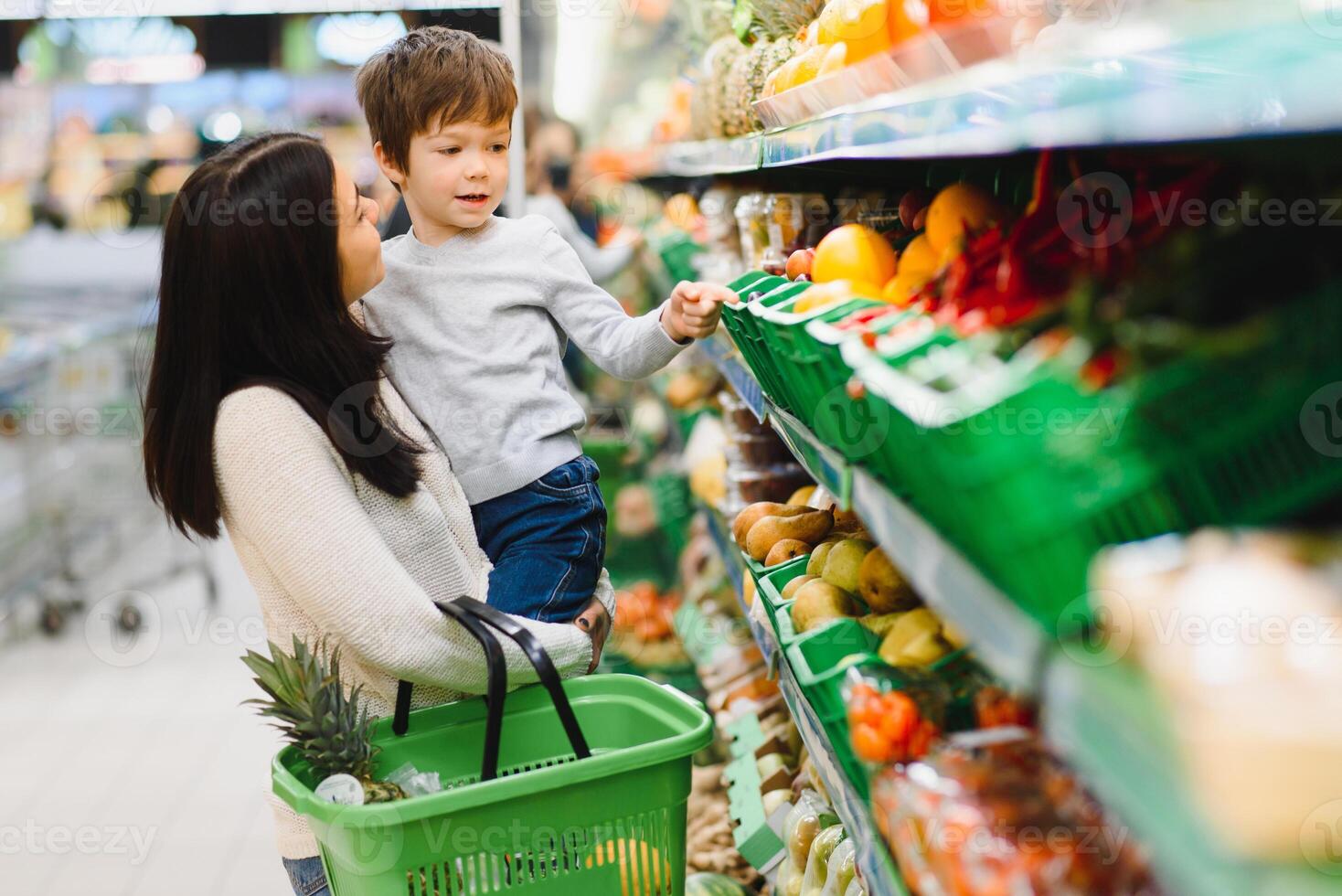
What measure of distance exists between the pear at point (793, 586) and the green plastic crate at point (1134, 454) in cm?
103

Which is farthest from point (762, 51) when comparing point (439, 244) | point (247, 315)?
point (247, 315)

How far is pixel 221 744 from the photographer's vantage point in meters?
3.95

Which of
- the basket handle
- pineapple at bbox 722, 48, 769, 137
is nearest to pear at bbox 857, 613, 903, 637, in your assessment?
the basket handle

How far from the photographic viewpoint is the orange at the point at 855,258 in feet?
5.43

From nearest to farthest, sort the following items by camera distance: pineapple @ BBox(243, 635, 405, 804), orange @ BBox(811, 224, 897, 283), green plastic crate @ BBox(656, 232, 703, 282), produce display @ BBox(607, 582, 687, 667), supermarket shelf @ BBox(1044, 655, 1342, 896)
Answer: supermarket shelf @ BBox(1044, 655, 1342, 896) < pineapple @ BBox(243, 635, 405, 804) < orange @ BBox(811, 224, 897, 283) < green plastic crate @ BBox(656, 232, 703, 282) < produce display @ BBox(607, 582, 687, 667)

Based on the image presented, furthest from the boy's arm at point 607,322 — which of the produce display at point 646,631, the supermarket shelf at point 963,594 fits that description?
the produce display at point 646,631

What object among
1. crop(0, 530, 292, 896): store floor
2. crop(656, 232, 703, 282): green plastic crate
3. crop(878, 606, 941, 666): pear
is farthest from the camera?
crop(656, 232, 703, 282): green plastic crate

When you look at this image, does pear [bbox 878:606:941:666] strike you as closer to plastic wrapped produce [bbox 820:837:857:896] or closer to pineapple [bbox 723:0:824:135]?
plastic wrapped produce [bbox 820:837:857:896]

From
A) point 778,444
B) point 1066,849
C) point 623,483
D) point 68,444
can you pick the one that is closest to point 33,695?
point 68,444

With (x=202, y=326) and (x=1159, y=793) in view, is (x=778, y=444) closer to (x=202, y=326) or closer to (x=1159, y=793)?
(x=202, y=326)

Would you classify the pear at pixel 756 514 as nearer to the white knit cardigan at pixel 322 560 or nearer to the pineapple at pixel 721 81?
the white knit cardigan at pixel 322 560

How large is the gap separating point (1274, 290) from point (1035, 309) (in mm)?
229

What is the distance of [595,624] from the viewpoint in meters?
2.05

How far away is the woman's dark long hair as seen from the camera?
5.48 ft
